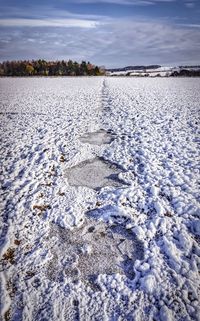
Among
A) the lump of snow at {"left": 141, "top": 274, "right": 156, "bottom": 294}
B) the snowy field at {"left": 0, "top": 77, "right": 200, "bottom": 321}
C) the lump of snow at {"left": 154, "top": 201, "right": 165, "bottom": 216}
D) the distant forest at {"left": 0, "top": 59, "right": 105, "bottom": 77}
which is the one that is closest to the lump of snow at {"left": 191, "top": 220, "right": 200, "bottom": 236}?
the snowy field at {"left": 0, "top": 77, "right": 200, "bottom": 321}

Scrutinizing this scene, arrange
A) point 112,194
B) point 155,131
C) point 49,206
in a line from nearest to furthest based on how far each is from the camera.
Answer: point 49,206 → point 112,194 → point 155,131

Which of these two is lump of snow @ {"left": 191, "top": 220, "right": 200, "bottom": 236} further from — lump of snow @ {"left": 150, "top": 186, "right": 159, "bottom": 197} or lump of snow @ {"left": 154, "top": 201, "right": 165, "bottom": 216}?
lump of snow @ {"left": 150, "top": 186, "right": 159, "bottom": 197}

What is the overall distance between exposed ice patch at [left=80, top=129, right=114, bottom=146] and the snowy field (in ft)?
0.42

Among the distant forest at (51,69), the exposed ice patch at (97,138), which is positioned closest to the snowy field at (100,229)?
the exposed ice patch at (97,138)

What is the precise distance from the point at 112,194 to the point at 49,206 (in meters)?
1.49

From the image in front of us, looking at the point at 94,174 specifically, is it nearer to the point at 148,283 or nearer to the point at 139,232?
the point at 139,232

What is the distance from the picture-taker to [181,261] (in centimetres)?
388

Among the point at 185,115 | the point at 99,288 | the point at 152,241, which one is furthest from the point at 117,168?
the point at 185,115

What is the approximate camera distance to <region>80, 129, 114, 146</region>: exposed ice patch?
364 inches

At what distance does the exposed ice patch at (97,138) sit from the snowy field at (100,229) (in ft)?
0.42

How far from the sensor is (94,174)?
6707 millimetres

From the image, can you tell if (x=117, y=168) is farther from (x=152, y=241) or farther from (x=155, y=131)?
(x=155, y=131)

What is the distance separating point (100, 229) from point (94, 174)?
2.27 m

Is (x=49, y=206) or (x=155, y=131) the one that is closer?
(x=49, y=206)
